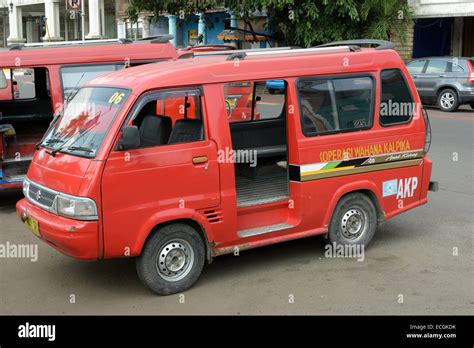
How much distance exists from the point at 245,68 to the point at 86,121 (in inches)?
60.9

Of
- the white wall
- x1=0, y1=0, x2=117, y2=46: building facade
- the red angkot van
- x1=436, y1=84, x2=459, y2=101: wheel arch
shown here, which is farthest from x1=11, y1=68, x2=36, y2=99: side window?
x1=0, y1=0, x2=117, y2=46: building facade

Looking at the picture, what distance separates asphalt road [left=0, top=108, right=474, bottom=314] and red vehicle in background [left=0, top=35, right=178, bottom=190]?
170cm

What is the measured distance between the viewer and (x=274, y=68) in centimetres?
593

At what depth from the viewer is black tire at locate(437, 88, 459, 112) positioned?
62.7 ft

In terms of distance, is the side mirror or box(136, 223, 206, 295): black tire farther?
box(136, 223, 206, 295): black tire

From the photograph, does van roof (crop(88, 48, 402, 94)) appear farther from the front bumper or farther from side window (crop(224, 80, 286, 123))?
the front bumper

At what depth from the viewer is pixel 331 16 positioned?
23.4m

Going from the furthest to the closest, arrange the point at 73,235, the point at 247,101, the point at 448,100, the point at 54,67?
1. the point at 448,100
2. the point at 54,67
3. the point at 247,101
4. the point at 73,235

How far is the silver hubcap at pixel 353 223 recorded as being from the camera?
6.52 meters

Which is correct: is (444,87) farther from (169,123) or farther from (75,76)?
(169,123)

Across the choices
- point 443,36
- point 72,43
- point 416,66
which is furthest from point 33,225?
point 443,36

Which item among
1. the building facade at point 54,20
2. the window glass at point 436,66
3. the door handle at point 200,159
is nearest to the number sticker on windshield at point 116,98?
the door handle at point 200,159

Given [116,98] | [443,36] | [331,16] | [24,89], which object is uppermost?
[331,16]

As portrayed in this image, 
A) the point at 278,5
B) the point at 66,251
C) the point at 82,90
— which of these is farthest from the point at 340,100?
the point at 278,5
